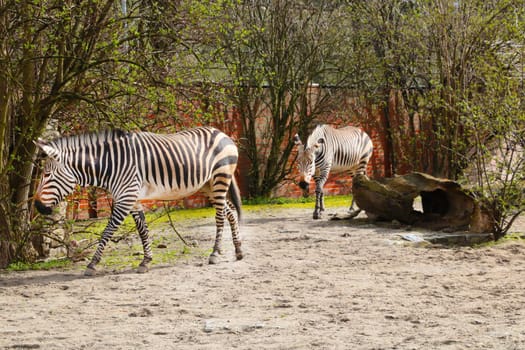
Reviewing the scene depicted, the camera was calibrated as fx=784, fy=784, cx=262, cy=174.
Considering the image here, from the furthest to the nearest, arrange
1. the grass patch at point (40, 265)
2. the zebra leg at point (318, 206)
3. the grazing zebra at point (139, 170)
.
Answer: the zebra leg at point (318, 206)
the grass patch at point (40, 265)
the grazing zebra at point (139, 170)

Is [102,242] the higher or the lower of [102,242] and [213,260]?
the higher

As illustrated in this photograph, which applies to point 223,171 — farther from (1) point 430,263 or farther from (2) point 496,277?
(2) point 496,277

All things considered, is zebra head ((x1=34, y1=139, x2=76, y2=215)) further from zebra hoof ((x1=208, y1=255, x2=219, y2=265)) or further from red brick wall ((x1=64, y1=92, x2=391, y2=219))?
red brick wall ((x1=64, y1=92, x2=391, y2=219))

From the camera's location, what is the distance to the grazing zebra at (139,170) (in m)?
8.34

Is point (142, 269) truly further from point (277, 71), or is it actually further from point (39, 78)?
point (277, 71)

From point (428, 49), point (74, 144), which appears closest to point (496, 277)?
point (74, 144)

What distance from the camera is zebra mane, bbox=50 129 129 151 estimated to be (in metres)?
8.45

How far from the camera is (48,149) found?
26.9 feet

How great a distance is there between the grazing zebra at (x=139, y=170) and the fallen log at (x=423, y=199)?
3.20 metres

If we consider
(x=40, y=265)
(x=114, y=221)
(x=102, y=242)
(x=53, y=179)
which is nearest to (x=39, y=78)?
(x=53, y=179)

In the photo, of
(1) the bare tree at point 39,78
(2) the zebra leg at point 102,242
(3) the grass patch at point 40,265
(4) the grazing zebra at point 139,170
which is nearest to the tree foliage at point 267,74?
(1) the bare tree at point 39,78

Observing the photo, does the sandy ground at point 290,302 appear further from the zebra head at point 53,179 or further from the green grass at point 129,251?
the zebra head at point 53,179

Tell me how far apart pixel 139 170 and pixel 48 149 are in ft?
3.42

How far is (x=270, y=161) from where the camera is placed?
1717 cm
